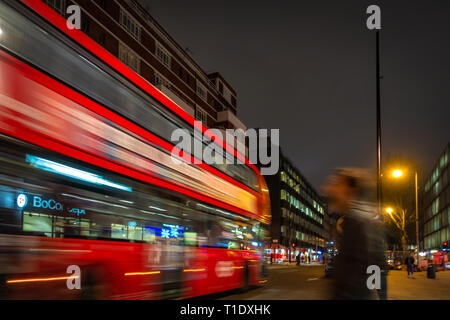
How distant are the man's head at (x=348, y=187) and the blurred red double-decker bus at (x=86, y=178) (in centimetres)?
367

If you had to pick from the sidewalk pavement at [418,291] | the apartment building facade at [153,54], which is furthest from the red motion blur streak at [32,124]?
the apartment building facade at [153,54]

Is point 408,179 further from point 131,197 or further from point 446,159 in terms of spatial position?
point 131,197

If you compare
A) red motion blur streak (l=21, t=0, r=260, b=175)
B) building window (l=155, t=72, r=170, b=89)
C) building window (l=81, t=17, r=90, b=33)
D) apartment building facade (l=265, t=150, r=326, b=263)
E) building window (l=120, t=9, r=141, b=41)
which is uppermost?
building window (l=120, t=9, r=141, b=41)

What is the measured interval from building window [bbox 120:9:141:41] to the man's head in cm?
3221

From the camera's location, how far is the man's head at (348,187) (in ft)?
11.1

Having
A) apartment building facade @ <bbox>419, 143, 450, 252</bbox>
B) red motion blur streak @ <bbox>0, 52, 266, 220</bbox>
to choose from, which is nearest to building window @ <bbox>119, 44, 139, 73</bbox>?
red motion blur streak @ <bbox>0, 52, 266, 220</bbox>

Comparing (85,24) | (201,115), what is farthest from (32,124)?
(201,115)

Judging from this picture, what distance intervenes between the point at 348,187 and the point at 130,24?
33529 millimetres

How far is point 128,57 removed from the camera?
33.2m

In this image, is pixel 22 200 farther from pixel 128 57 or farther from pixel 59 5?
pixel 128 57

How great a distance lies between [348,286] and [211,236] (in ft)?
21.6

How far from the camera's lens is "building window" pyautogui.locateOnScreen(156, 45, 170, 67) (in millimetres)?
37594

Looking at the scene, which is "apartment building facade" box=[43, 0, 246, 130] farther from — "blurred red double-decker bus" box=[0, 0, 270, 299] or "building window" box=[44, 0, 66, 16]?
"blurred red double-decker bus" box=[0, 0, 270, 299]
